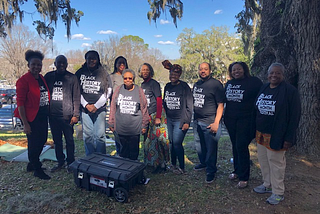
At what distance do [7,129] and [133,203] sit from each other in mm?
9965

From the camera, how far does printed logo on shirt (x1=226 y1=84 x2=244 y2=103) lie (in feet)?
11.1

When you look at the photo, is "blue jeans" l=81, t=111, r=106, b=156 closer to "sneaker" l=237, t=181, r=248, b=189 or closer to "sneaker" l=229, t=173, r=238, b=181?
"sneaker" l=229, t=173, r=238, b=181

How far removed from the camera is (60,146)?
4172 millimetres

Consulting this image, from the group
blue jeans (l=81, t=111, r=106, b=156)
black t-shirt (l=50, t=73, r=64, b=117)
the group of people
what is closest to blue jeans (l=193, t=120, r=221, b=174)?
the group of people

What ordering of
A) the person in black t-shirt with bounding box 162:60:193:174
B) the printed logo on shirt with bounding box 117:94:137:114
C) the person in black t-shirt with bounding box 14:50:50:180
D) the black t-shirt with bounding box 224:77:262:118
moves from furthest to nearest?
1. the person in black t-shirt with bounding box 162:60:193:174
2. the printed logo on shirt with bounding box 117:94:137:114
3. the person in black t-shirt with bounding box 14:50:50:180
4. the black t-shirt with bounding box 224:77:262:118

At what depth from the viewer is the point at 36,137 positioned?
378 cm

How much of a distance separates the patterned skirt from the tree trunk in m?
2.86

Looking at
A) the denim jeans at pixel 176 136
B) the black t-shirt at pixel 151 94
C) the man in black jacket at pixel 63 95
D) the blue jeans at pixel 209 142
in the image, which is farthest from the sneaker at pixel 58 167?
the blue jeans at pixel 209 142

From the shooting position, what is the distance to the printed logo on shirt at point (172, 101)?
150 inches

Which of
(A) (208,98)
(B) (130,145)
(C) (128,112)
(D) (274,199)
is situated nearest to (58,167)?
(B) (130,145)

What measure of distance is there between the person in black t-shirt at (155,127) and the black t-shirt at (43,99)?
160 centimetres

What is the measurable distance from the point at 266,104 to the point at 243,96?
403 mm

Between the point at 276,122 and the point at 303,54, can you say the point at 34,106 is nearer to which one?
the point at 276,122

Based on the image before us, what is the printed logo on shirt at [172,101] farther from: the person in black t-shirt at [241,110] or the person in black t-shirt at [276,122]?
the person in black t-shirt at [276,122]
